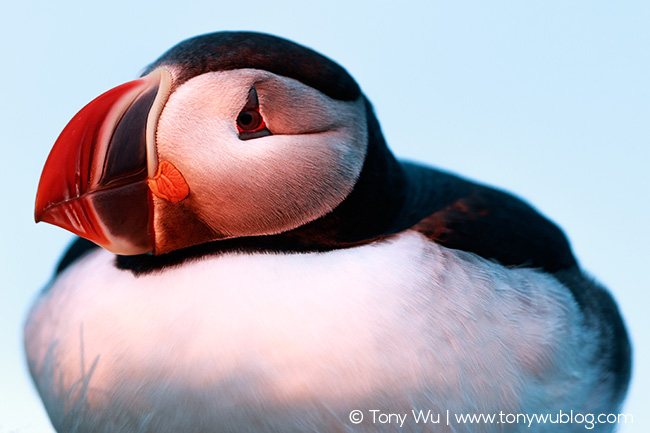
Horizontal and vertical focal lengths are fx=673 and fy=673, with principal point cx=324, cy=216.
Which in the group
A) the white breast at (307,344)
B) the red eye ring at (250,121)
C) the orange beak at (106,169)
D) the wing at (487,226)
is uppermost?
the red eye ring at (250,121)

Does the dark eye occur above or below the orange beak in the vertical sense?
above

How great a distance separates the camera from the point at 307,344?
175cm

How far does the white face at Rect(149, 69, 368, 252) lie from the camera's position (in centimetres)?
179

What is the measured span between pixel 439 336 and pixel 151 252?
85cm

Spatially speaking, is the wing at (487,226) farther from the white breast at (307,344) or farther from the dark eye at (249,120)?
the dark eye at (249,120)

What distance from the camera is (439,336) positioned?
5.98 ft

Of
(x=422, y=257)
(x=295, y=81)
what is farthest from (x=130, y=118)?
(x=422, y=257)

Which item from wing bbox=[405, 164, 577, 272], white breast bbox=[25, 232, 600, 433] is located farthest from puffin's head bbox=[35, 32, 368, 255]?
wing bbox=[405, 164, 577, 272]

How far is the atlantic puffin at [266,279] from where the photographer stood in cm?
176

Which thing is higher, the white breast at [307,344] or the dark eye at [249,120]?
the dark eye at [249,120]

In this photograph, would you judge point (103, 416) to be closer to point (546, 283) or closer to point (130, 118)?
point (130, 118)

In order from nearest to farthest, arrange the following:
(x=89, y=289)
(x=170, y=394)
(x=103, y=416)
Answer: (x=170, y=394) → (x=103, y=416) → (x=89, y=289)

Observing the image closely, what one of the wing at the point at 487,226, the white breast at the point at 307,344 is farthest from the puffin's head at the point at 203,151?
the wing at the point at 487,226

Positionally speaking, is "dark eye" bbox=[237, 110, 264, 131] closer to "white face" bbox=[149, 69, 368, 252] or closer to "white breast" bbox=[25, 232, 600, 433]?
"white face" bbox=[149, 69, 368, 252]
